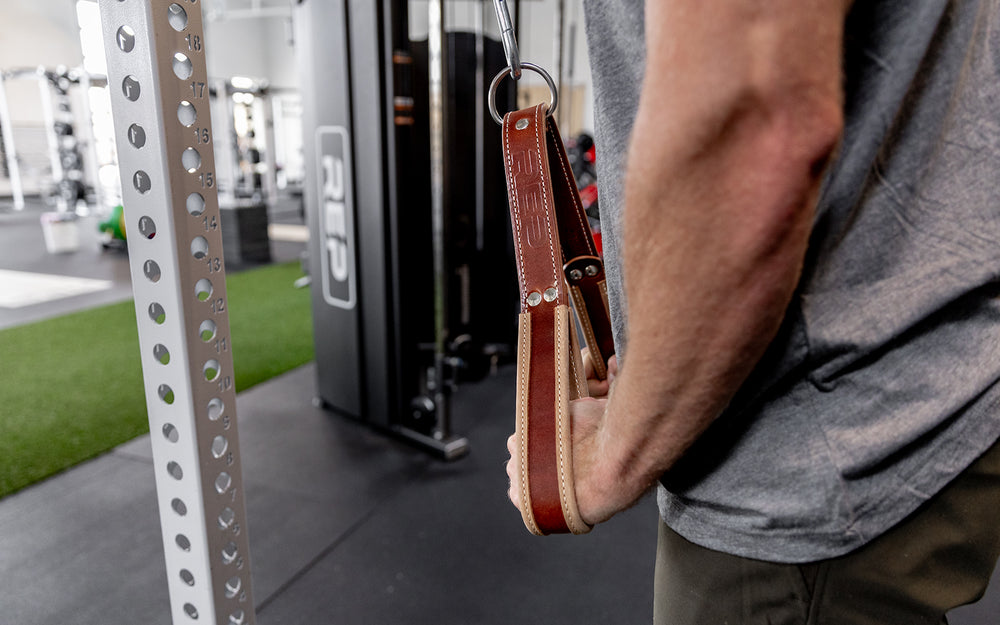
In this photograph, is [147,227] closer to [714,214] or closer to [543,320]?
[543,320]

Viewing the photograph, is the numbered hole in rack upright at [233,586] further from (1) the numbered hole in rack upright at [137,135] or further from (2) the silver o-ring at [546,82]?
(2) the silver o-ring at [546,82]

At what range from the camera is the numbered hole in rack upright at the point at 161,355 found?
2.25 ft

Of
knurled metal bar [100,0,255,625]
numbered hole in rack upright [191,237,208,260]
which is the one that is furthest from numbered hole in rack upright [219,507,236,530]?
numbered hole in rack upright [191,237,208,260]

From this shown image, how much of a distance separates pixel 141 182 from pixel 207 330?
18 cm

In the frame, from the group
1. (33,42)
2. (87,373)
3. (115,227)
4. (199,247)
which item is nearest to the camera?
(199,247)

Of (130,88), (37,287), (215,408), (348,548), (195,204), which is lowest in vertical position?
(348,548)

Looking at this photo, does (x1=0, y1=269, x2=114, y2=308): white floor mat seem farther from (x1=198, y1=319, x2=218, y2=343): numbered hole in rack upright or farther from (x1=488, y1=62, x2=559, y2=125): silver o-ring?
(x1=488, y1=62, x2=559, y2=125): silver o-ring

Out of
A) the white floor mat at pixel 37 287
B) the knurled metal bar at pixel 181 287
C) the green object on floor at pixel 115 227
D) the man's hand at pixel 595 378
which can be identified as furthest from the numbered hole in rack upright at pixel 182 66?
the green object on floor at pixel 115 227

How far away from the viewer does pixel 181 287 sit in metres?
0.65

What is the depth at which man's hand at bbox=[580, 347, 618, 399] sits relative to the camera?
70 cm

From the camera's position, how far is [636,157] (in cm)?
35

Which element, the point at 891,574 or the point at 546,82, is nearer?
the point at 891,574

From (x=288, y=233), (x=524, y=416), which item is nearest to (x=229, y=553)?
(x=524, y=416)

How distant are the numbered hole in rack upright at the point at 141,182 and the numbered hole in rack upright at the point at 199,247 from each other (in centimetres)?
7
